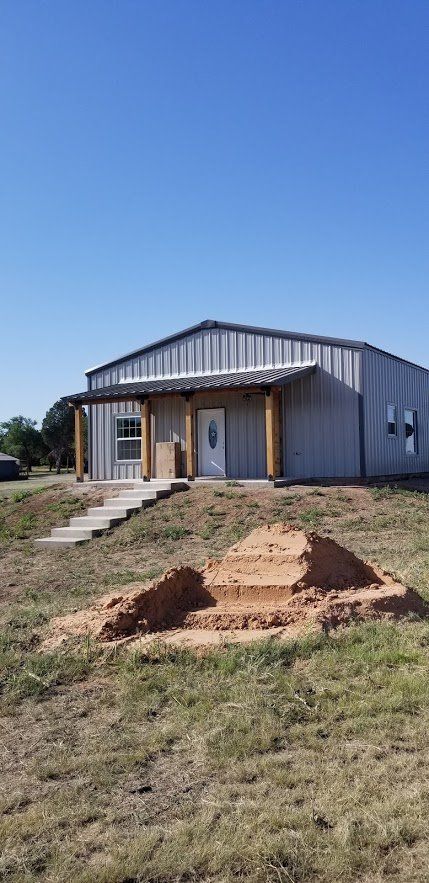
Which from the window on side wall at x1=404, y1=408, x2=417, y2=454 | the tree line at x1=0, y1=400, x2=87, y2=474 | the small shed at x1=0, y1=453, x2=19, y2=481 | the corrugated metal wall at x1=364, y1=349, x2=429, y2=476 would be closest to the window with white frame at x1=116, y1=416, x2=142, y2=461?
the corrugated metal wall at x1=364, y1=349, x2=429, y2=476

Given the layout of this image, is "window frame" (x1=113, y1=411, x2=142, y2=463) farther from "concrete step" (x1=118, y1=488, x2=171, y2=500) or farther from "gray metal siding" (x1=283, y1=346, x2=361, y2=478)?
"gray metal siding" (x1=283, y1=346, x2=361, y2=478)

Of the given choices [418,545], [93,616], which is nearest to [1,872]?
[93,616]

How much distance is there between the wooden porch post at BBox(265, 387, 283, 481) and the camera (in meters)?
18.8

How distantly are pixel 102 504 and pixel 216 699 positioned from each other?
13.6 m

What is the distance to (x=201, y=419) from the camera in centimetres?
2219

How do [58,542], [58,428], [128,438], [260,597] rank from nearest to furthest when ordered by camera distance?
1. [260,597]
2. [58,542]
3. [128,438]
4. [58,428]

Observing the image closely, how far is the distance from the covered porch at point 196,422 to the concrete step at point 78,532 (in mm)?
4623

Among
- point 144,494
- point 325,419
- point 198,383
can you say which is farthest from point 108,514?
point 325,419

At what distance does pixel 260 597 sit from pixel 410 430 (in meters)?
18.0

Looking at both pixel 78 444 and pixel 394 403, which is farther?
pixel 394 403

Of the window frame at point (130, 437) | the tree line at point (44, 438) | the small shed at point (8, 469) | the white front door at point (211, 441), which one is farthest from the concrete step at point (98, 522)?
the tree line at point (44, 438)

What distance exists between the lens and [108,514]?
16844 mm

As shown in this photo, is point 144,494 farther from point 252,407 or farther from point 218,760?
point 218,760

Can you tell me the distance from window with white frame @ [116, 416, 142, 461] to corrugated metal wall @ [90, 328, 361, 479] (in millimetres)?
267
